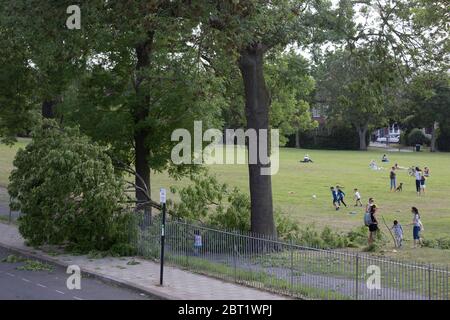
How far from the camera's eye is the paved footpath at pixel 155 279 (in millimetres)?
13914

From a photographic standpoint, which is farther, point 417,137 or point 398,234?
point 417,137

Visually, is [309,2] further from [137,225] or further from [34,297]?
[34,297]

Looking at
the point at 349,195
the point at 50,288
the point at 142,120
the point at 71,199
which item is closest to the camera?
the point at 50,288

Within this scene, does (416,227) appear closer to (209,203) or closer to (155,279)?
(209,203)

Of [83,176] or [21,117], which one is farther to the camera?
[21,117]

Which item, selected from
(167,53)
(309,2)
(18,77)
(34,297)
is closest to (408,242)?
(309,2)

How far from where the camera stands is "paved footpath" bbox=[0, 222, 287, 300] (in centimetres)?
1391

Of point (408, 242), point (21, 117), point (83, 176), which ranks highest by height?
point (21, 117)

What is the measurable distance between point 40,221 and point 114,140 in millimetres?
7171

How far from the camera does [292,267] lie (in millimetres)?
15133

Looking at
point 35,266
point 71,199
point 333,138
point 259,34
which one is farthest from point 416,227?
point 333,138

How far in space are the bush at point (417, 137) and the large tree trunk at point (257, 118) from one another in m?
95.7

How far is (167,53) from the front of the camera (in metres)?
24.3

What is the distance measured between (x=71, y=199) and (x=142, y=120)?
711 cm
